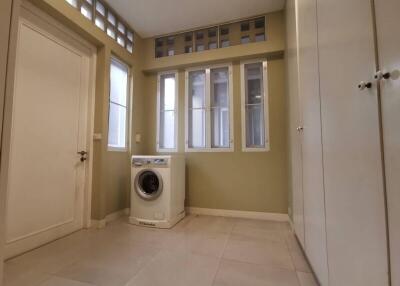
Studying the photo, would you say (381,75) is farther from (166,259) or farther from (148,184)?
(148,184)

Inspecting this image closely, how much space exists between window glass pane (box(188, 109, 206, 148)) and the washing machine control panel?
0.77m

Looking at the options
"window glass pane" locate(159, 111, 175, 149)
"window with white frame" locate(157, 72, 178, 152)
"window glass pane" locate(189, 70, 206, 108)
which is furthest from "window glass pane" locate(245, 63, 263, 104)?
"window glass pane" locate(159, 111, 175, 149)

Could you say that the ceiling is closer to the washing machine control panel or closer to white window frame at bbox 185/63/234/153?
white window frame at bbox 185/63/234/153

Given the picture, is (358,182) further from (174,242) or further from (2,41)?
(174,242)

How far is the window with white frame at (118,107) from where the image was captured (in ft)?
9.72

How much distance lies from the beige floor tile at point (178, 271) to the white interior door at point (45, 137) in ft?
4.10

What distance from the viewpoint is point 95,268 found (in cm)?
165

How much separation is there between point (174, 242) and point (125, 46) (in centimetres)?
287

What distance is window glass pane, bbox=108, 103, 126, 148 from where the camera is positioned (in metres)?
2.95

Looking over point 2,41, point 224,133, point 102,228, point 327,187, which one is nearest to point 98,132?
point 102,228

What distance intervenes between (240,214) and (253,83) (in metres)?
1.99

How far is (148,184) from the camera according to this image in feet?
9.60

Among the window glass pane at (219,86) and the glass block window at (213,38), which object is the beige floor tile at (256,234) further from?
the glass block window at (213,38)

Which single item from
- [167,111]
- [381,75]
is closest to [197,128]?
[167,111]
